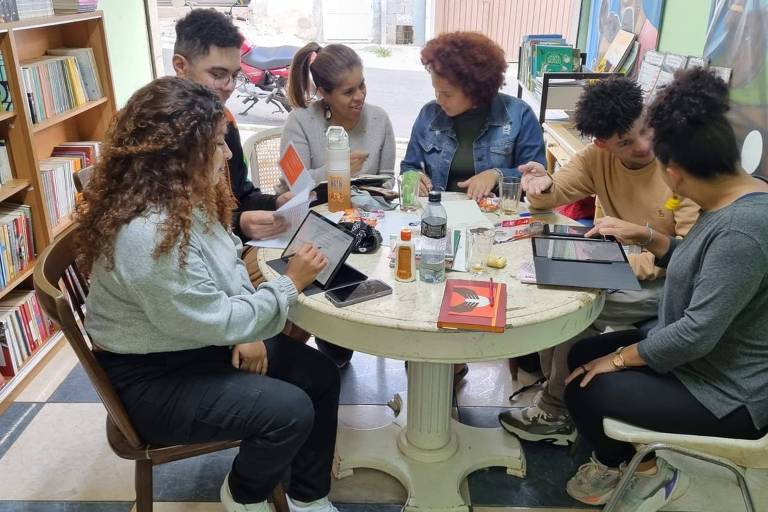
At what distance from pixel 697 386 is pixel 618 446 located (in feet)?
0.97

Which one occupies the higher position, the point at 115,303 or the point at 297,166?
the point at 297,166

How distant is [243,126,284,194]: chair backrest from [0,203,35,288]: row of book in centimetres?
94

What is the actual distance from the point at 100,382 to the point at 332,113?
4.78 feet

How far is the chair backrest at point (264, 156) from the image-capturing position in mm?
2711

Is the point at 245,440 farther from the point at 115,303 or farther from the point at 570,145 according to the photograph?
the point at 570,145

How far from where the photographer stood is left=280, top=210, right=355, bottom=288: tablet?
154 cm

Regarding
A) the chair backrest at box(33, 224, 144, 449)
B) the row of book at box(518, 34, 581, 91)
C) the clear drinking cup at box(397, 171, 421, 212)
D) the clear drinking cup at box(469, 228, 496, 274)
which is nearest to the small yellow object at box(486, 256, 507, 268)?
the clear drinking cup at box(469, 228, 496, 274)

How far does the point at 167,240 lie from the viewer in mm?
1249

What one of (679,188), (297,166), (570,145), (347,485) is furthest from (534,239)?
(570,145)

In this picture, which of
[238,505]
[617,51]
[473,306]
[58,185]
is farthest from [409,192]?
[617,51]

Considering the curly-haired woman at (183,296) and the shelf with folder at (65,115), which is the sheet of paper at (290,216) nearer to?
the curly-haired woman at (183,296)

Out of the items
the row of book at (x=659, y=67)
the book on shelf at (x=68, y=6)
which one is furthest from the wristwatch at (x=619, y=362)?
the book on shelf at (x=68, y=6)

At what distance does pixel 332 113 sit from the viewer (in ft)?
7.97

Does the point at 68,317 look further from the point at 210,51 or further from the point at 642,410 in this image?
the point at 642,410
